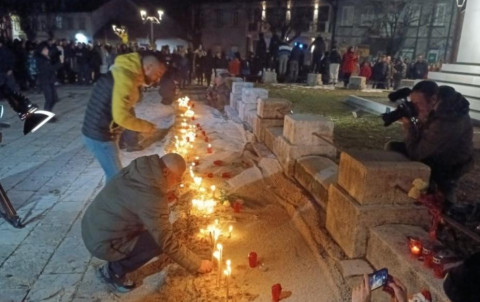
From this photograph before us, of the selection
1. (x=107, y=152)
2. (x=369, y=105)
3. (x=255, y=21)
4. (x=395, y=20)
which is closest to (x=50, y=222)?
(x=107, y=152)

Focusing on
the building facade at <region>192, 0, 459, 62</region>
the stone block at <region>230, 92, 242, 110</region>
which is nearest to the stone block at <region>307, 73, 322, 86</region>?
the stone block at <region>230, 92, 242, 110</region>

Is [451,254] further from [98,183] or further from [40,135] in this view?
[40,135]

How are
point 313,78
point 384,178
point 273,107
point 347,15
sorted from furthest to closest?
point 347,15, point 313,78, point 273,107, point 384,178

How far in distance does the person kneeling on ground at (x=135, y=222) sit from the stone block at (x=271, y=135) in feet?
12.4

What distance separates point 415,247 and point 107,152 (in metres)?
3.23

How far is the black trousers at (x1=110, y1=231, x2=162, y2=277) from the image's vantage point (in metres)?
3.59

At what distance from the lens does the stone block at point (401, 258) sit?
2.95 m

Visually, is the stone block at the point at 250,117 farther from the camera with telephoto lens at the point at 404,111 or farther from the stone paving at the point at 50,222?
the camera with telephoto lens at the point at 404,111

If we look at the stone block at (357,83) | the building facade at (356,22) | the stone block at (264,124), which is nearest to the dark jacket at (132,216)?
the stone block at (264,124)

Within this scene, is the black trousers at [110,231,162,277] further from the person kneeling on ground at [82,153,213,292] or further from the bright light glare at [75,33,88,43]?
the bright light glare at [75,33,88,43]

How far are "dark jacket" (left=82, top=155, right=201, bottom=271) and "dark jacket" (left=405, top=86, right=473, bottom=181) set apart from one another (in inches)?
102

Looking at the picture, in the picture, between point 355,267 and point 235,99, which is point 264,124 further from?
point 355,267

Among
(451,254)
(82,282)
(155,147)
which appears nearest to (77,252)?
(82,282)

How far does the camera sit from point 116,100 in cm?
424
